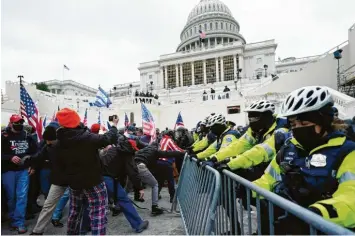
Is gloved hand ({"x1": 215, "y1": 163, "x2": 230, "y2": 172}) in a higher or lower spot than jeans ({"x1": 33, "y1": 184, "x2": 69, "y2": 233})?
higher

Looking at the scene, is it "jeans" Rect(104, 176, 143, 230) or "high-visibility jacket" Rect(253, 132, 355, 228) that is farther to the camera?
"jeans" Rect(104, 176, 143, 230)

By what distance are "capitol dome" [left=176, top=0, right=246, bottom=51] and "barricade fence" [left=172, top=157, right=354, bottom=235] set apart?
251 feet

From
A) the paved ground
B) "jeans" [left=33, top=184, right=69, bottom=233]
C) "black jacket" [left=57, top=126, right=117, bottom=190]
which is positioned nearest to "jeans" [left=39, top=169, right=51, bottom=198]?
the paved ground

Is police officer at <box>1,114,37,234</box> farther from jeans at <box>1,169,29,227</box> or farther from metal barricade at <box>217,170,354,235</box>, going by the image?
metal barricade at <box>217,170,354,235</box>

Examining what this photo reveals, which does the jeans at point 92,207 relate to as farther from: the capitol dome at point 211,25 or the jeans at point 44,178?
the capitol dome at point 211,25

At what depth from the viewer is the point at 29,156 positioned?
200 inches

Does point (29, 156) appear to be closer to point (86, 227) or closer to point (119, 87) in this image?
point (86, 227)

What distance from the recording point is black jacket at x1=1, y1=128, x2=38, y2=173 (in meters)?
4.86

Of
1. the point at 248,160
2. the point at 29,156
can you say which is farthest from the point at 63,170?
the point at 248,160

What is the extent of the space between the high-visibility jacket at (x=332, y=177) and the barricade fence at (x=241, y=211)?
0.18 metres

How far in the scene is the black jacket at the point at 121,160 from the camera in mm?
5004

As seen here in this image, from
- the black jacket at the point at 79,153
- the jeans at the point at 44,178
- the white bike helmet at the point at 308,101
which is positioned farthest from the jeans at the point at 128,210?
the white bike helmet at the point at 308,101

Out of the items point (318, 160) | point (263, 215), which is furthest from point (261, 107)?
point (263, 215)

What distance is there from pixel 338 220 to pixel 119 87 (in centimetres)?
8161
